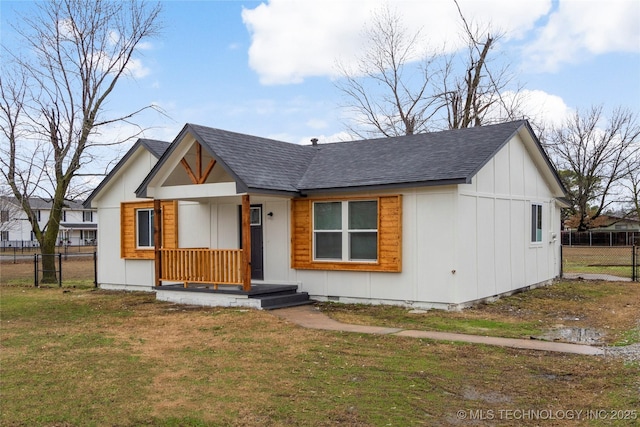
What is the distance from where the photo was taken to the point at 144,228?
17.8m

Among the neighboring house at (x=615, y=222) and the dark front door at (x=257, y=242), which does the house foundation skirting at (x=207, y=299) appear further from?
the neighboring house at (x=615, y=222)

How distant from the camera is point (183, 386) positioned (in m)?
6.80

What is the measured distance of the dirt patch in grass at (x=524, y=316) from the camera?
10.6 meters

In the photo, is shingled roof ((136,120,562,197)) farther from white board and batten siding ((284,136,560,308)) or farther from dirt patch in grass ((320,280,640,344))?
dirt patch in grass ((320,280,640,344))

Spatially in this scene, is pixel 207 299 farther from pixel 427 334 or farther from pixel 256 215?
pixel 427 334

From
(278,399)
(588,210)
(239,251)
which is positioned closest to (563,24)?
(239,251)

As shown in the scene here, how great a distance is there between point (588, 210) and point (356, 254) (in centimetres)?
4692

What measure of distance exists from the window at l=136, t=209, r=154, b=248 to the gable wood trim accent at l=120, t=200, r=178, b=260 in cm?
10

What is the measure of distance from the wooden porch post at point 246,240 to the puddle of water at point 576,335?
6.18 m

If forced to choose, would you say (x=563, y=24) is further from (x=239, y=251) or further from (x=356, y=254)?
(x=239, y=251)

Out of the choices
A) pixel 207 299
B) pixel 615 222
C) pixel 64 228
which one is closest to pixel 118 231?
pixel 207 299

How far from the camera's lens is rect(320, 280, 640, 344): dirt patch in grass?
10.6 m

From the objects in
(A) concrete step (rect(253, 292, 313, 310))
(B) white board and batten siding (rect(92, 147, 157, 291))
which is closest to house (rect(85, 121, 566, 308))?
(A) concrete step (rect(253, 292, 313, 310))

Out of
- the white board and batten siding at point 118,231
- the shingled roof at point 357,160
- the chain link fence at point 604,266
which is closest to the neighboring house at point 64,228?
the white board and batten siding at point 118,231
